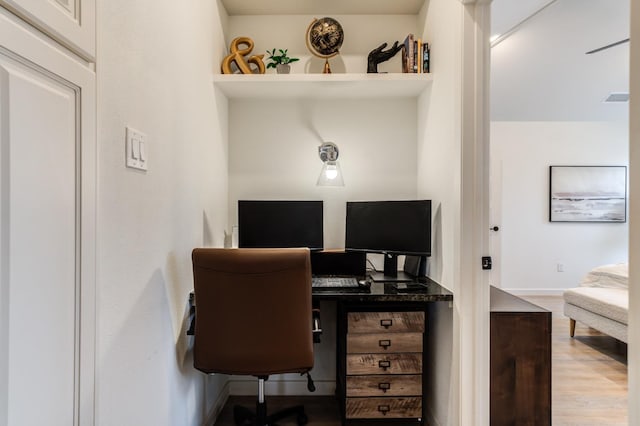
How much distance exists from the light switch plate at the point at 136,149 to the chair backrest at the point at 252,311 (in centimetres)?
44

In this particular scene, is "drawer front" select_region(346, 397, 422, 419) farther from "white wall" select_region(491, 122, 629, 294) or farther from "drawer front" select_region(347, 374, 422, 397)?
"white wall" select_region(491, 122, 629, 294)

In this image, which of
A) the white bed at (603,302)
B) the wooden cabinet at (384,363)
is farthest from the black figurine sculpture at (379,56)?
the white bed at (603,302)

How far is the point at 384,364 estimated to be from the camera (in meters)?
1.82

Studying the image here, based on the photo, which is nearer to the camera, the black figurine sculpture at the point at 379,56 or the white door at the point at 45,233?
the white door at the point at 45,233

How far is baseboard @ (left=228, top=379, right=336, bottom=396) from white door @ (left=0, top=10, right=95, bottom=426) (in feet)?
5.10

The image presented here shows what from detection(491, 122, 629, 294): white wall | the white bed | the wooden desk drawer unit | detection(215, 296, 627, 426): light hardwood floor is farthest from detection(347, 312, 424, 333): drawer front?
detection(491, 122, 629, 294): white wall

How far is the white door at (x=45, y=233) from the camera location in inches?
26.7

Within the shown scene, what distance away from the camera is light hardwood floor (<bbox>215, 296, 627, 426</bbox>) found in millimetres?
2084

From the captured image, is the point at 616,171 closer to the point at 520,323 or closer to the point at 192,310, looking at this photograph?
the point at 520,323

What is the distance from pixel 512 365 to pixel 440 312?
42 centimetres

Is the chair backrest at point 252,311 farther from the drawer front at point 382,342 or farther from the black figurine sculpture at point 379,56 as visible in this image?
the black figurine sculpture at point 379,56

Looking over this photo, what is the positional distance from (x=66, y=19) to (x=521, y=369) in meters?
2.04

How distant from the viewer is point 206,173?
1933mm

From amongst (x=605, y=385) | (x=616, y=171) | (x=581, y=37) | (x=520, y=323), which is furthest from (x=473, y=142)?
(x=616, y=171)
